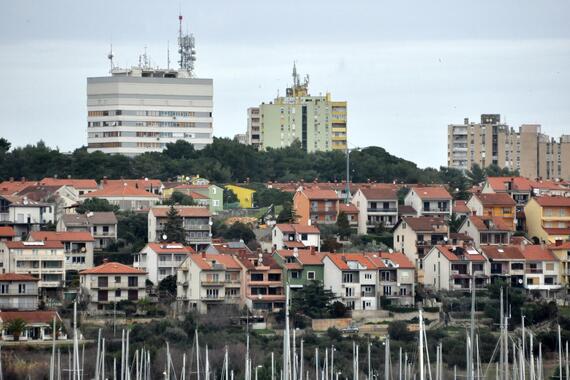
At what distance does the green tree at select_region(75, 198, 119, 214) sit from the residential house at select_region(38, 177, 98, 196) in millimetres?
4218

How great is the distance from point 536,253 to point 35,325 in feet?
69.0

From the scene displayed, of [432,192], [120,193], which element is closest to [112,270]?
[120,193]

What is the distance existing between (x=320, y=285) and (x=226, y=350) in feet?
43.5

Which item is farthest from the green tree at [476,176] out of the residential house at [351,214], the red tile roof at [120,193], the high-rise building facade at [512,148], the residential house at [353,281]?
the residential house at [353,281]

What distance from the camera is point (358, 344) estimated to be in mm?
65312

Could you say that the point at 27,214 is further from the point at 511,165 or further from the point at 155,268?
the point at 511,165

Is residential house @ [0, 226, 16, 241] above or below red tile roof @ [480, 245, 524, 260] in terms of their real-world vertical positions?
above

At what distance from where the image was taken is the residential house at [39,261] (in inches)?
2825

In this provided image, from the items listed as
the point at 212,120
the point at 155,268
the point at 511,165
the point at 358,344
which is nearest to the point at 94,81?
the point at 212,120

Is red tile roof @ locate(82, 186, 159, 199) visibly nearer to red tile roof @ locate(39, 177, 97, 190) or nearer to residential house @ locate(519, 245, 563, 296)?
red tile roof @ locate(39, 177, 97, 190)

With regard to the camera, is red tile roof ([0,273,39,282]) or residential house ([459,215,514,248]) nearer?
red tile roof ([0,273,39,282])

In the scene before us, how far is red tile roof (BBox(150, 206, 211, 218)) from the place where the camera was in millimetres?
79500

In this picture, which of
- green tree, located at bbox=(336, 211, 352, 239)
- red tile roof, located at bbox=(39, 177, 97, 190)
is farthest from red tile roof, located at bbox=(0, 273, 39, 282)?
red tile roof, located at bbox=(39, 177, 97, 190)

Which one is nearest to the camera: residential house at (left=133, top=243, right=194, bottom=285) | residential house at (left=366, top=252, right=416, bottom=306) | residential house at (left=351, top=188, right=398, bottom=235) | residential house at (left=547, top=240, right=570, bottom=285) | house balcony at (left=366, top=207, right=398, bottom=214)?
residential house at (left=366, top=252, right=416, bottom=306)
